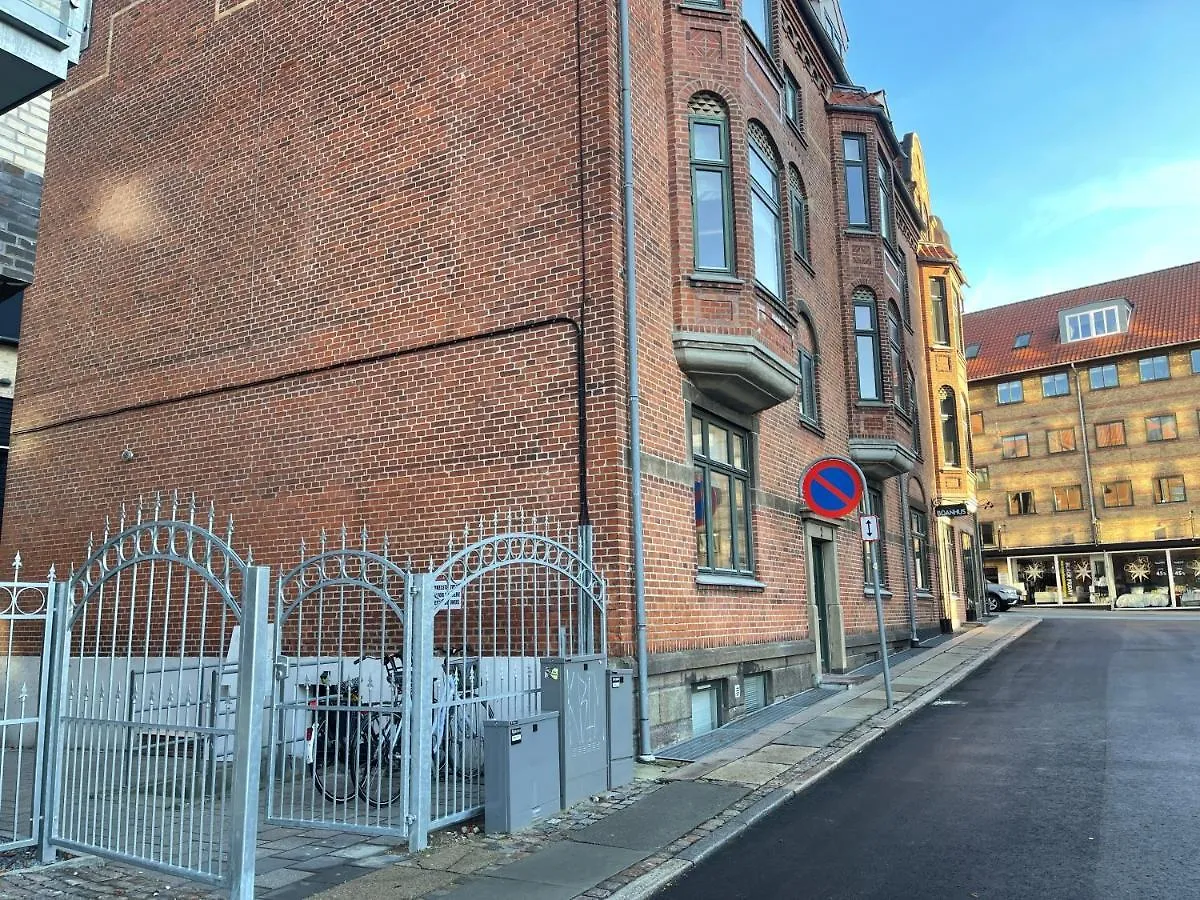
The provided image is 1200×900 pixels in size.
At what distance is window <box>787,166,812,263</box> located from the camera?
15.8 meters

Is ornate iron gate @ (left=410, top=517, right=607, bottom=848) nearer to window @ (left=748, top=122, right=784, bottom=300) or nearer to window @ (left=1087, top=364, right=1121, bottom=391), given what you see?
window @ (left=748, top=122, right=784, bottom=300)

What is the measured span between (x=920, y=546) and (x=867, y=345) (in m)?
7.67

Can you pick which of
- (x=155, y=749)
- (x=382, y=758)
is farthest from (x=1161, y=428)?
(x=155, y=749)

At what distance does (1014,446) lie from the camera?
5003 cm

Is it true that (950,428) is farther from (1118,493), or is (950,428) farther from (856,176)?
(1118,493)

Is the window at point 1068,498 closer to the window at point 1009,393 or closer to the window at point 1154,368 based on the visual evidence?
the window at point 1009,393

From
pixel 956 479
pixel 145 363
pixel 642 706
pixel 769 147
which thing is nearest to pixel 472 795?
pixel 642 706

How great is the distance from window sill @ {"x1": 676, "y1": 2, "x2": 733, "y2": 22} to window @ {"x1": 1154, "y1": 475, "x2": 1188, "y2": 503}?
4168cm

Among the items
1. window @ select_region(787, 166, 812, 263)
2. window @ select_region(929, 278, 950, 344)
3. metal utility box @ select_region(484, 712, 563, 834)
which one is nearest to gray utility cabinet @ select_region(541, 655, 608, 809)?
metal utility box @ select_region(484, 712, 563, 834)

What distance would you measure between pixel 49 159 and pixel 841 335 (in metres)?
14.5

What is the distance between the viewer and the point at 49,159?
15961 millimetres

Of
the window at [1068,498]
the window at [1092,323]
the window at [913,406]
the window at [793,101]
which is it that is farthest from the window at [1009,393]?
the window at [793,101]

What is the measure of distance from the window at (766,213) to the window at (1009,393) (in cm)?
4113

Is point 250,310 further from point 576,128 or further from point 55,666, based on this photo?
point 55,666
